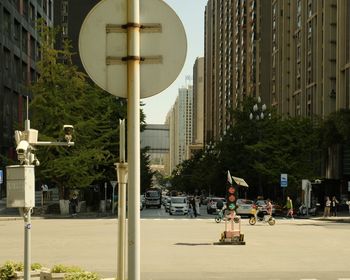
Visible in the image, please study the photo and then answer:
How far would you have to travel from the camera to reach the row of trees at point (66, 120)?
48562mm

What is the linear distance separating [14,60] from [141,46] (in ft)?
231

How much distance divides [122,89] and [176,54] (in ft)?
1.29

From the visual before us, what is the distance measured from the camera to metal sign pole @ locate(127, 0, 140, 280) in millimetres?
3709

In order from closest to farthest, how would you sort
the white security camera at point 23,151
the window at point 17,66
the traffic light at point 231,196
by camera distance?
1. the white security camera at point 23,151
2. the traffic light at point 231,196
3. the window at point 17,66

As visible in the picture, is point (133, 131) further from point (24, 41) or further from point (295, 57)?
point (295, 57)

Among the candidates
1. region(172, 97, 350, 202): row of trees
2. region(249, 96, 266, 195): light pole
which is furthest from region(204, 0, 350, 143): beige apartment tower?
region(172, 97, 350, 202): row of trees

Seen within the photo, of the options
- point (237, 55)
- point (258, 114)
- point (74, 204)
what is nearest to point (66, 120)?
point (74, 204)

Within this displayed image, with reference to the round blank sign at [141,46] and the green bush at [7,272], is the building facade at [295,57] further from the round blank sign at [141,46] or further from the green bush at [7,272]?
the round blank sign at [141,46]

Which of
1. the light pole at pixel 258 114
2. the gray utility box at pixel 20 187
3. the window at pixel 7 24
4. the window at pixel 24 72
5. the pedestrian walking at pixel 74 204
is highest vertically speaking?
the window at pixel 7 24

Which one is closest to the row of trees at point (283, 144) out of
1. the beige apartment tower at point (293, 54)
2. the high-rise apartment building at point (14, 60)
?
the beige apartment tower at point (293, 54)

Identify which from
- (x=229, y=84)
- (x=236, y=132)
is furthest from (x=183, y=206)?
(x=229, y=84)

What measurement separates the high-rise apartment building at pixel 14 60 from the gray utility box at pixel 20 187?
57.7m

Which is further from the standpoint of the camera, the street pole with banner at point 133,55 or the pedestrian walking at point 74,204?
the pedestrian walking at point 74,204

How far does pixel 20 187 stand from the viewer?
22.8ft
